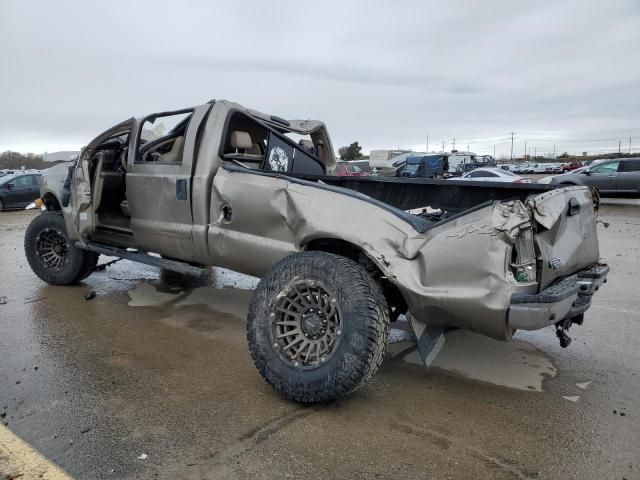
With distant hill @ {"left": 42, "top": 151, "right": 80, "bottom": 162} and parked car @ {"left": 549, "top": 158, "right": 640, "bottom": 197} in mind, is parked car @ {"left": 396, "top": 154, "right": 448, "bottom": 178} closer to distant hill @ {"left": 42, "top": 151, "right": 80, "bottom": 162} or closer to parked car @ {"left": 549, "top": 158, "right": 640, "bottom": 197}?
parked car @ {"left": 549, "top": 158, "right": 640, "bottom": 197}

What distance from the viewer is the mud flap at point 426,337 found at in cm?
321

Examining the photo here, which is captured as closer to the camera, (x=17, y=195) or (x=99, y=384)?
(x=99, y=384)

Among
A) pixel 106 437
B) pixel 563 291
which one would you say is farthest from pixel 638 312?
pixel 106 437

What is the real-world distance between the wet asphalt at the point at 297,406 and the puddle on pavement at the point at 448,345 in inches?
0.8

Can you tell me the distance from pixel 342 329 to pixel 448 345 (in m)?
1.64

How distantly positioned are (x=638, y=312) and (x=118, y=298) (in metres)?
5.48

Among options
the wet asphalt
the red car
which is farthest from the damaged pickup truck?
the wet asphalt

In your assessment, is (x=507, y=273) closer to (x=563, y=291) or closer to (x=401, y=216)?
(x=563, y=291)

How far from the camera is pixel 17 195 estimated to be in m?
18.8

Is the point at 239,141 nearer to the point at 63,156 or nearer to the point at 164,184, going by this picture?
the point at 164,184

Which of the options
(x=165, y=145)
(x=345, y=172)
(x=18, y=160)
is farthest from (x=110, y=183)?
(x=18, y=160)

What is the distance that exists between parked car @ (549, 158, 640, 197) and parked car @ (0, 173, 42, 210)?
18.3 m

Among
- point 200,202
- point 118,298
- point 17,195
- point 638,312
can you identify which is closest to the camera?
point 200,202

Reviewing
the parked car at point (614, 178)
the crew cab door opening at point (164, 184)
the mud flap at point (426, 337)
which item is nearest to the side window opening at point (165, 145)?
the crew cab door opening at point (164, 184)
